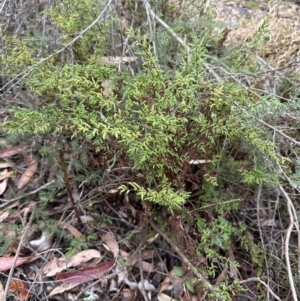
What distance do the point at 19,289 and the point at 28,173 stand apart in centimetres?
57

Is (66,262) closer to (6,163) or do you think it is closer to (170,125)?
(6,163)

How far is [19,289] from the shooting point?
5.77ft

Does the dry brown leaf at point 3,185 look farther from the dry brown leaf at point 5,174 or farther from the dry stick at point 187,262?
the dry stick at point 187,262

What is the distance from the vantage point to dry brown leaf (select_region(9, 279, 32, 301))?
5.71 feet

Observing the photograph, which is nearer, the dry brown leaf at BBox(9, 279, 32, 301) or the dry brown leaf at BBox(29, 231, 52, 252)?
the dry brown leaf at BBox(9, 279, 32, 301)

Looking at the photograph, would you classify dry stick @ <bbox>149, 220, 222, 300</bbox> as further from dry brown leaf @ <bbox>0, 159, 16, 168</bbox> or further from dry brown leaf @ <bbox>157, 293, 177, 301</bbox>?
dry brown leaf @ <bbox>0, 159, 16, 168</bbox>

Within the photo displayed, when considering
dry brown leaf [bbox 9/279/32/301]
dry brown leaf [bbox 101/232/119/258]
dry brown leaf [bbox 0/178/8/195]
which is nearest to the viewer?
dry brown leaf [bbox 9/279/32/301]

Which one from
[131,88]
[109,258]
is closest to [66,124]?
[131,88]

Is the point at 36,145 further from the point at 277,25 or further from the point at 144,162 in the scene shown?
the point at 277,25

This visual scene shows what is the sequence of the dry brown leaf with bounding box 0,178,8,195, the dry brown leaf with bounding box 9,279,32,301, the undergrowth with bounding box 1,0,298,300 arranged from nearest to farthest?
the undergrowth with bounding box 1,0,298,300 < the dry brown leaf with bounding box 9,279,32,301 < the dry brown leaf with bounding box 0,178,8,195

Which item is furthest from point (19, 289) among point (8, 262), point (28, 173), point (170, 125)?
point (170, 125)

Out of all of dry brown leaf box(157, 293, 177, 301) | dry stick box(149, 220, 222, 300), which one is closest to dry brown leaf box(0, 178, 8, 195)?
dry stick box(149, 220, 222, 300)

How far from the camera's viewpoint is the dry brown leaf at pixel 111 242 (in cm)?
189

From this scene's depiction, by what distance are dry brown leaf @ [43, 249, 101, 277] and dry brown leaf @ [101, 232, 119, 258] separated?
6 cm
